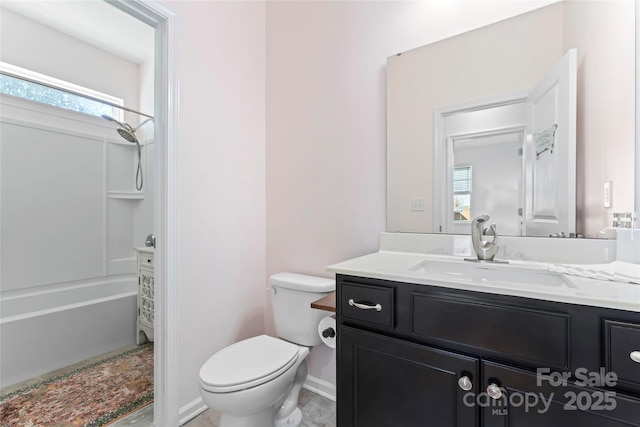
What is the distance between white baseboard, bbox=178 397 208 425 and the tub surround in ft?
3.86

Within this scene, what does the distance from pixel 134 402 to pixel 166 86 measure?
5.69 ft

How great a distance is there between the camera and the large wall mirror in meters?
1.01

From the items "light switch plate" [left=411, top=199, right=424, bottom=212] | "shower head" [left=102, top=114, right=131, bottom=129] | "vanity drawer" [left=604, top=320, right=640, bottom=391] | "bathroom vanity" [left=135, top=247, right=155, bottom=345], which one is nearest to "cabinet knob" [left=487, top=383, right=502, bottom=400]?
"vanity drawer" [left=604, top=320, right=640, bottom=391]

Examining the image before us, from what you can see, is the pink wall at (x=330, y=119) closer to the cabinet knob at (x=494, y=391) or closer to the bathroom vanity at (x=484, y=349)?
the bathroom vanity at (x=484, y=349)

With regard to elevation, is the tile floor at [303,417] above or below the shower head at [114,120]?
below

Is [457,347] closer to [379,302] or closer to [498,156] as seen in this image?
[379,302]

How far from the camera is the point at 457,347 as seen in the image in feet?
2.73

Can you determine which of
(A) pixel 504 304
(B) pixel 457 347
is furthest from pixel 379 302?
(A) pixel 504 304

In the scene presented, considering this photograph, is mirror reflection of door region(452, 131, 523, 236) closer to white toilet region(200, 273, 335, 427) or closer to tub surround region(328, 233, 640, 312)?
tub surround region(328, 233, 640, 312)

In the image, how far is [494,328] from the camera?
30.6 inches

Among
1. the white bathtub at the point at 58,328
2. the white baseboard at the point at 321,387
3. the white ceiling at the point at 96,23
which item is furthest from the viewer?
the white ceiling at the point at 96,23

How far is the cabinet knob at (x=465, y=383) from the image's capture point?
0.80m

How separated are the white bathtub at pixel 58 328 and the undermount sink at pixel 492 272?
2.39 metres

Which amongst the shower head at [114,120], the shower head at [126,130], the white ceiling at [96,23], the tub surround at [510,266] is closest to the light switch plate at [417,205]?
the tub surround at [510,266]
